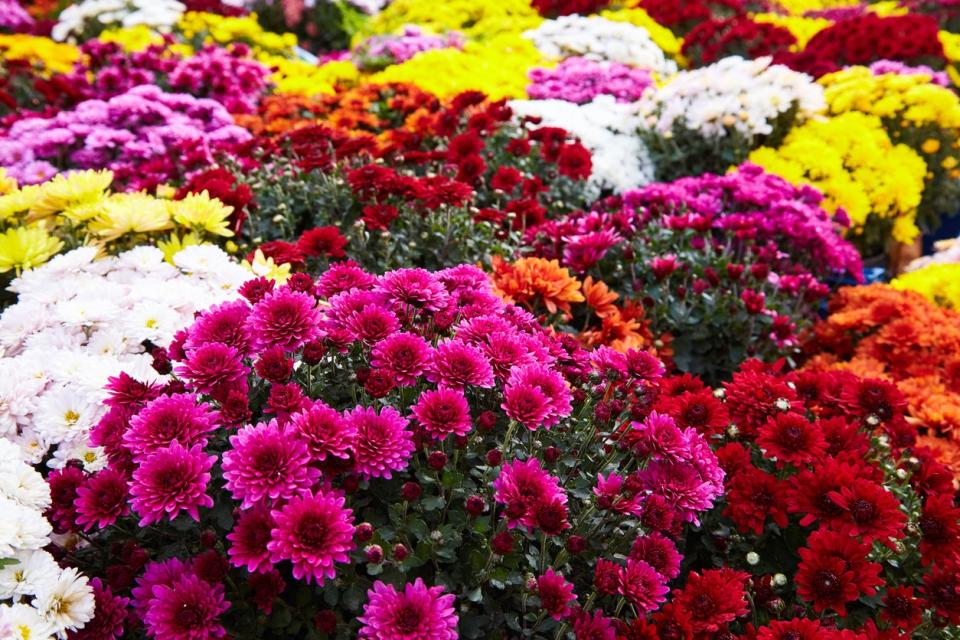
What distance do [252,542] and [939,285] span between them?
Answer: 3641 millimetres

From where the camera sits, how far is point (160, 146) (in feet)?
14.0

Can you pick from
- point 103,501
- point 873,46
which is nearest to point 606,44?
point 873,46

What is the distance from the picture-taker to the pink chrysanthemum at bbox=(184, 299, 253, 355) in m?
1.57

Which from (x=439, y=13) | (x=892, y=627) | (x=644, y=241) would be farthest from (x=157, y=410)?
(x=439, y=13)

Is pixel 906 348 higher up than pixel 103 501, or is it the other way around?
pixel 103 501

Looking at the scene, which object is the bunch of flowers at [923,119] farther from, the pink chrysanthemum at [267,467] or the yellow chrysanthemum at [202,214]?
the pink chrysanthemum at [267,467]

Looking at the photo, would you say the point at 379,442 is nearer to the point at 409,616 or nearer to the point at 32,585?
the point at 409,616

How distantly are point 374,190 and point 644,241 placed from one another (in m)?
1.26

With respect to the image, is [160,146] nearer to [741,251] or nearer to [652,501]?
[741,251]

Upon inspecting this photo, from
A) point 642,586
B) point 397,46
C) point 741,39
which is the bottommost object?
point 397,46

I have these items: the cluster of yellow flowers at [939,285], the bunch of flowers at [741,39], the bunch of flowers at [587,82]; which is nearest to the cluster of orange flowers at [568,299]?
the cluster of yellow flowers at [939,285]

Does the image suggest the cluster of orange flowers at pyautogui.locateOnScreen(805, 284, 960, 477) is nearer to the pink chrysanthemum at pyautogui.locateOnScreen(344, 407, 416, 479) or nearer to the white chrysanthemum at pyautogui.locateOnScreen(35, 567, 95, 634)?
the pink chrysanthemum at pyautogui.locateOnScreen(344, 407, 416, 479)

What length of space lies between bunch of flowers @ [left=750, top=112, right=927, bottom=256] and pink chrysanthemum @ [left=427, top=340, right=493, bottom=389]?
3.58 metres

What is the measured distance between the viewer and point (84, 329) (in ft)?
6.88
